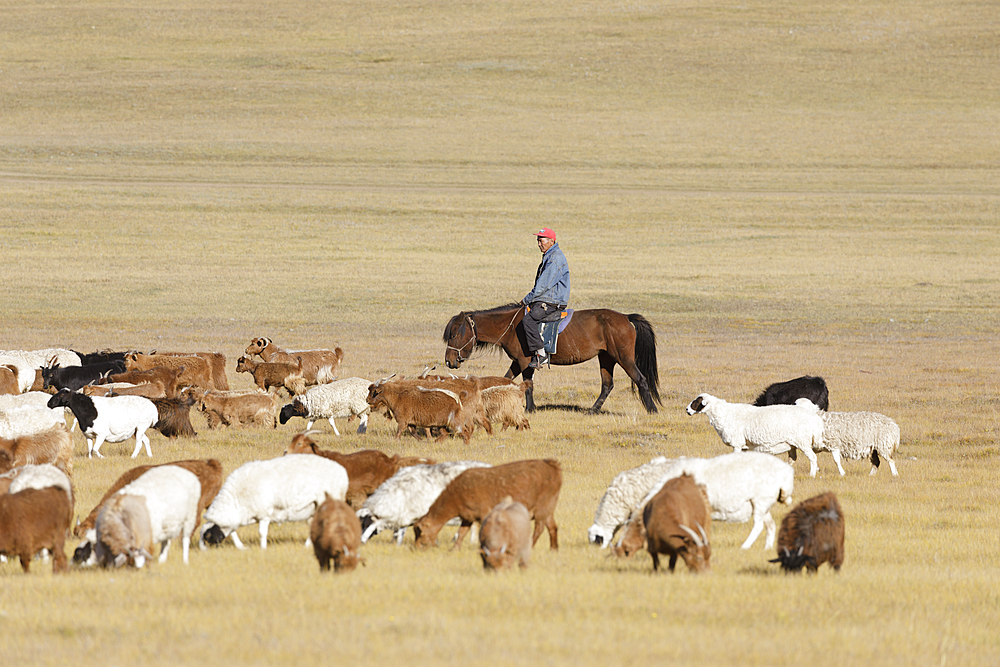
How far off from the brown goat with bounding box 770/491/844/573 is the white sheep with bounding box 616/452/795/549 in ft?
3.84

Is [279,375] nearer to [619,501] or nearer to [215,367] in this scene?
[215,367]

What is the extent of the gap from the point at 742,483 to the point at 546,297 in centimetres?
930

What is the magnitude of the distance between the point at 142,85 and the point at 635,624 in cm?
8878

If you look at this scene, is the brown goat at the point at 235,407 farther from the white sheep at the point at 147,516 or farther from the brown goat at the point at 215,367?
the white sheep at the point at 147,516

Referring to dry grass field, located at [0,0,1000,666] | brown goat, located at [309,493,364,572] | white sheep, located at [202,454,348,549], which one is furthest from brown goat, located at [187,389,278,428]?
brown goat, located at [309,493,364,572]

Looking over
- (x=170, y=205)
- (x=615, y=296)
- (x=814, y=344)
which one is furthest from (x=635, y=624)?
(x=170, y=205)

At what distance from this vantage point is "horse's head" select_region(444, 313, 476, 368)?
1994 cm

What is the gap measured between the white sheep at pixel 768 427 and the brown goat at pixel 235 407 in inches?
252

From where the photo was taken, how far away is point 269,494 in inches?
397

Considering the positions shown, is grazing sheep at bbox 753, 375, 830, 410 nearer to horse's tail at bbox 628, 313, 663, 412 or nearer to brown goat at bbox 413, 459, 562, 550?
horse's tail at bbox 628, 313, 663, 412

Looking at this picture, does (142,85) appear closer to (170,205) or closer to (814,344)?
(170,205)

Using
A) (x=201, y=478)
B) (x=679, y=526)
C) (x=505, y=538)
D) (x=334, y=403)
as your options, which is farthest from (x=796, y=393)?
(x=201, y=478)

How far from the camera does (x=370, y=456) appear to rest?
→ 11.4 m

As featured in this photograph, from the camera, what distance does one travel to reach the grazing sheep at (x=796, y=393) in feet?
54.3
